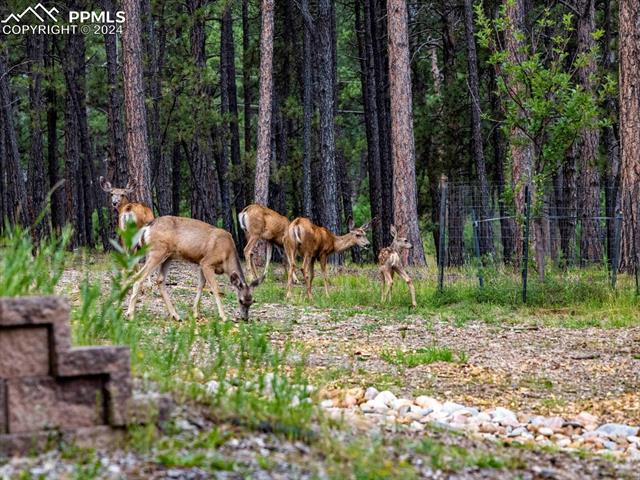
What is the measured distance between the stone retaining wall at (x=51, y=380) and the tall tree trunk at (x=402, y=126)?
17.8 metres

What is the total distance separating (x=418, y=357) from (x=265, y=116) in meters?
15.0

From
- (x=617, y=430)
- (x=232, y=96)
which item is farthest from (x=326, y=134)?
(x=617, y=430)

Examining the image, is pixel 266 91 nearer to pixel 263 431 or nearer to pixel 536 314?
pixel 536 314

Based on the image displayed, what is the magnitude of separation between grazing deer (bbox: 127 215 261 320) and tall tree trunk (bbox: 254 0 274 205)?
10.5 m

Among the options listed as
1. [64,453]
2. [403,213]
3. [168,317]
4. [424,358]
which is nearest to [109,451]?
[64,453]

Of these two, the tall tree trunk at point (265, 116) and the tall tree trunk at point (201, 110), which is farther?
the tall tree trunk at point (201, 110)

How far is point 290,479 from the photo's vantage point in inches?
224

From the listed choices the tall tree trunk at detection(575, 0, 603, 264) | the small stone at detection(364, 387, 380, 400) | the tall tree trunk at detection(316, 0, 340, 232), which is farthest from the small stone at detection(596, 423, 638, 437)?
the tall tree trunk at detection(575, 0, 603, 264)

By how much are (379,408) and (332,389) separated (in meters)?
0.84

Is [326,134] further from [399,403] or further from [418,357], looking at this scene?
[399,403]

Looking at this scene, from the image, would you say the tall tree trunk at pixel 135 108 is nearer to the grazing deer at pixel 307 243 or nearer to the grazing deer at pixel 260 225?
the grazing deer at pixel 260 225

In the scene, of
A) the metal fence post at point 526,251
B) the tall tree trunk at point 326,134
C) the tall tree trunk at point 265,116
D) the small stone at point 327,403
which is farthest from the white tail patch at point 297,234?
the small stone at point 327,403

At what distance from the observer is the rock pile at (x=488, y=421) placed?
7.95 m

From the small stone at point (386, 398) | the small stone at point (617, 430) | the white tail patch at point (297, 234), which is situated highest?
the white tail patch at point (297, 234)
